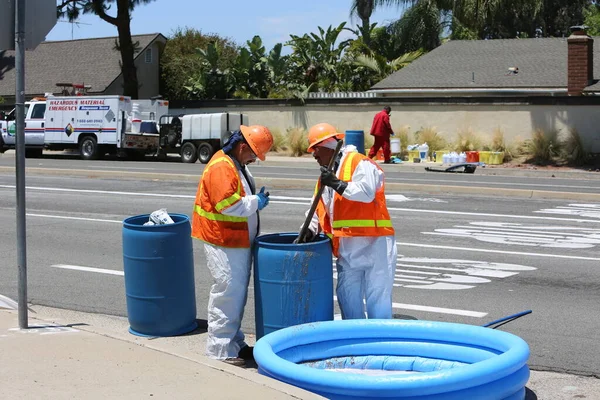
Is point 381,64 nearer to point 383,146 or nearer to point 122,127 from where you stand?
point 383,146

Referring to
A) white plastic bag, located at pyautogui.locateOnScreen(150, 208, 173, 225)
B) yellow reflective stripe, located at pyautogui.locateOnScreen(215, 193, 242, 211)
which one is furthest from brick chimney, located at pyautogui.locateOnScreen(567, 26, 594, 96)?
yellow reflective stripe, located at pyautogui.locateOnScreen(215, 193, 242, 211)

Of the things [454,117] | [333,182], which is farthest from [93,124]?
[333,182]

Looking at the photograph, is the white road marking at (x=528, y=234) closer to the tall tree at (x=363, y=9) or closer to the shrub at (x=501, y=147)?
the shrub at (x=501, y=147)

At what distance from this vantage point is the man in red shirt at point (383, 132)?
2716cm

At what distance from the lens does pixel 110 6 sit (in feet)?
128

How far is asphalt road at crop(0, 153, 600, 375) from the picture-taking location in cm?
810

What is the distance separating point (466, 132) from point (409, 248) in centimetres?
1922

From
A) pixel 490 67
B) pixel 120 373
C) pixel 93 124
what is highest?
pixel 490 67

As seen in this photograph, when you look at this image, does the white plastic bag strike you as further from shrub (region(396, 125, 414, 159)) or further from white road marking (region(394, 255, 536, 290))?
shrub (region(396, 125, 414, 159))

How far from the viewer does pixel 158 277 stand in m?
7.25

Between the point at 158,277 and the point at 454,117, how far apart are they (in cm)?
2551

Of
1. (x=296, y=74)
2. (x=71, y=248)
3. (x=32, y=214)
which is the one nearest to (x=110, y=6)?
(x=296, y=74)

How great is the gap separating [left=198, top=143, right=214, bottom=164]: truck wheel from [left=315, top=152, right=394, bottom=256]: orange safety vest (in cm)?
2343

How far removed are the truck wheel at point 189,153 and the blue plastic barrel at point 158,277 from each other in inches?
896
